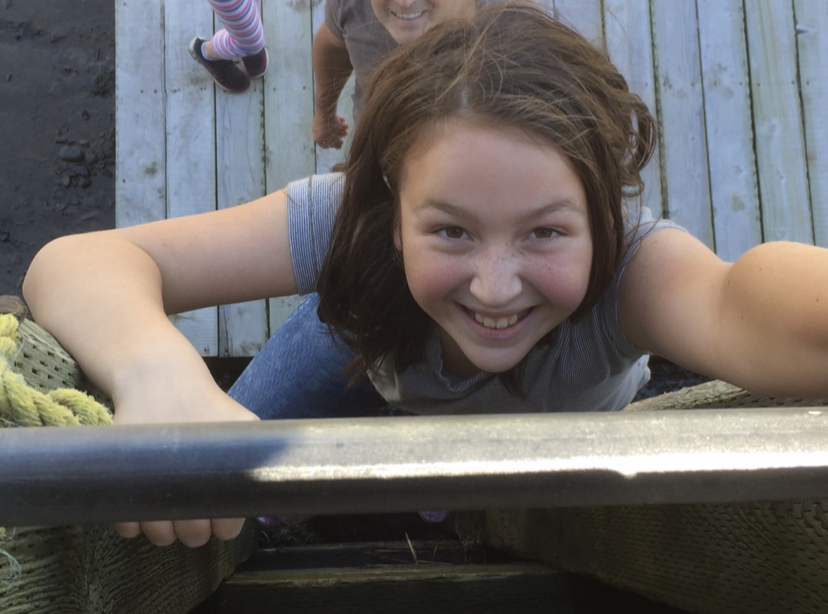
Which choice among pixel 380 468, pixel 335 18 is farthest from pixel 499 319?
pixel 335 18

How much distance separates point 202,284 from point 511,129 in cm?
52

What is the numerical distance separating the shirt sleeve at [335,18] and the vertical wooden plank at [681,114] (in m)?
1.00

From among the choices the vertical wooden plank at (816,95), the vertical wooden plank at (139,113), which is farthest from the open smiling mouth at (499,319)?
the vertical wooden plank at (816,95)

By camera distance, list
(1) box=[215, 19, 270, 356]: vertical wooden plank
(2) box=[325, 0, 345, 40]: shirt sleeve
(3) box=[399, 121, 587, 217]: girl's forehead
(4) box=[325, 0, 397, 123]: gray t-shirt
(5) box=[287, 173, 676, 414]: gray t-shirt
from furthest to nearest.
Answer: (1) box=[215, 19, 270, 356]: vertical wooden plank < (2) box=[325, 0, 345, 40]: shirt sleeve < (4) box=[325, 0, 397, 123]: gray t-shirt < (5) box=[287, 173, 676, 414]: gray t-shirt < (3) box=[399, 121, 587, 217]: girl's forehead

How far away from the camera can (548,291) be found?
85 centimetres

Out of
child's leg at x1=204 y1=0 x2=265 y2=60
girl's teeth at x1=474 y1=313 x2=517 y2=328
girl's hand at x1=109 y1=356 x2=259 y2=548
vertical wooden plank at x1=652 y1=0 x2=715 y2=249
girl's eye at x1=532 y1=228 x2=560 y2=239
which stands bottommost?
girl's hand at x1=109 y1=356 x2=259 y2=548

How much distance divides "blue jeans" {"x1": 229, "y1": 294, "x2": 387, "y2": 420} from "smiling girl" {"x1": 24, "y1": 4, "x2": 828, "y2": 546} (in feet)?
1.26

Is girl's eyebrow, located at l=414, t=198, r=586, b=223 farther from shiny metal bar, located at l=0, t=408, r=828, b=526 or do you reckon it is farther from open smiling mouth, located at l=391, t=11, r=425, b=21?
open smiling mouth, located at l=391, t=11, r=425, b=21

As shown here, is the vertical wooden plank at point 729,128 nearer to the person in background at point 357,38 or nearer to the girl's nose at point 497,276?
the person in background at point 357,38

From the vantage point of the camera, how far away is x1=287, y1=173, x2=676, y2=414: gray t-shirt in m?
1.04

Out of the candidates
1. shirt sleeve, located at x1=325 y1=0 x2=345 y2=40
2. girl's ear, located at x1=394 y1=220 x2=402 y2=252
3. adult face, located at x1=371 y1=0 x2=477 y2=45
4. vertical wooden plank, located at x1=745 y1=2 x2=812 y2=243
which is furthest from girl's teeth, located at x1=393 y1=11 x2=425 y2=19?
vertical wooden plank, located at x1=745 y1=2 x2=812 y2=243

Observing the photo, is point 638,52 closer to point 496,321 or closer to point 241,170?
point 241,170

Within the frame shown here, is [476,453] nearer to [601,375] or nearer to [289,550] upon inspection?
[601,375]

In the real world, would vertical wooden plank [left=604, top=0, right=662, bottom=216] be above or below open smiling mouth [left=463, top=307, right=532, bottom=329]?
above
